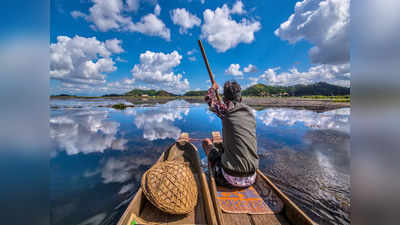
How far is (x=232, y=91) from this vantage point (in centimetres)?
293

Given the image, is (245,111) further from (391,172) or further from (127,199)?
(127,199)

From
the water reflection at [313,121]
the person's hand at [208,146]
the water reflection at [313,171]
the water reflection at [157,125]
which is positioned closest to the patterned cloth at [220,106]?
the person's hand at [208,146]

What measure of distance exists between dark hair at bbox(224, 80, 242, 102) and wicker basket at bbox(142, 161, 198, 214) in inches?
64.8

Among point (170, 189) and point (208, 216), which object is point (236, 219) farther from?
point (170, 189)

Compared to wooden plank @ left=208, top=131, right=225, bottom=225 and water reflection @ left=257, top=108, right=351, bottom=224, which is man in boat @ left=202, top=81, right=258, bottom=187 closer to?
wooden plank @ left=208, top=131, right=225, bottom=225

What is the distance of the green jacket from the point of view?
2.72 metres

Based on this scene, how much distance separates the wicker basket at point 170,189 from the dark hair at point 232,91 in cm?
165

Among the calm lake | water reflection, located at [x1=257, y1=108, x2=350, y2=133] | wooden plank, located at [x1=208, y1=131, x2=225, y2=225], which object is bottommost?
the calm lake

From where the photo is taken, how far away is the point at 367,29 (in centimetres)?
69

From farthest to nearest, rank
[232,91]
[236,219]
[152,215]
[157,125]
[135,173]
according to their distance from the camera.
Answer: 1. [157,125]
2. [135,173]
3. [232,91]
4. [152,215]
5. [236,219]

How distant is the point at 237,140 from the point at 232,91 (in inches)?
37.4

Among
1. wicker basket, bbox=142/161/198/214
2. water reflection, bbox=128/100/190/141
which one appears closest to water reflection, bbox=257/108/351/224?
wicker basket, bbox=142/161/198/214

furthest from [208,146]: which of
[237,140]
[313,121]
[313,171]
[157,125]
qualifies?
[313,121]

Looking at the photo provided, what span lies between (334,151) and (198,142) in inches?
251
